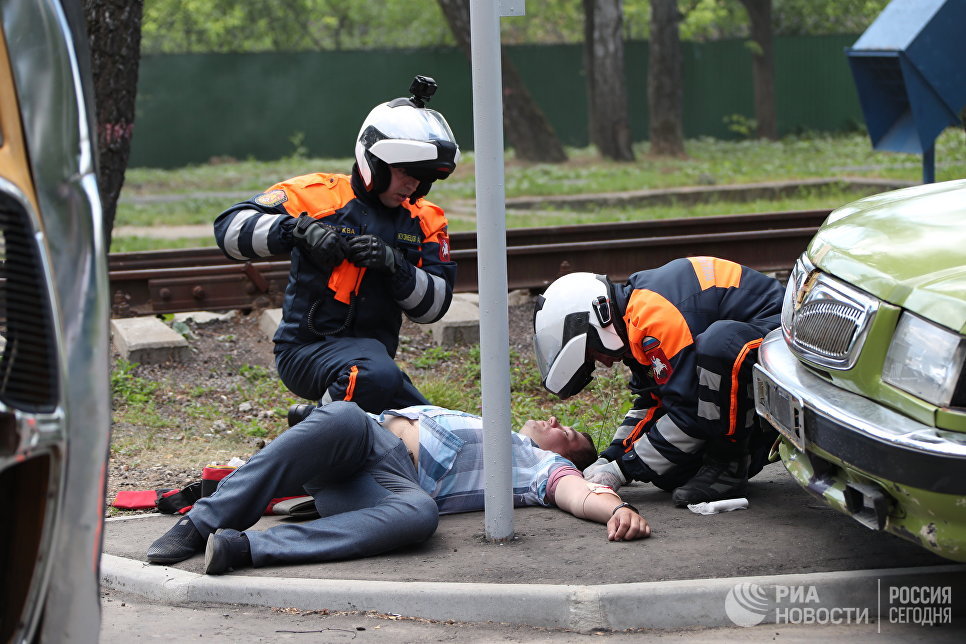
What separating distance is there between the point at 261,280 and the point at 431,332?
141cm

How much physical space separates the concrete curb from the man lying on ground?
0.65ft

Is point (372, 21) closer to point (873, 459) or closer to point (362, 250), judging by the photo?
point (362, 250)

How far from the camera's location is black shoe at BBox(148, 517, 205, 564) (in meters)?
4.15

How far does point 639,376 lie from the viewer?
4957 mm

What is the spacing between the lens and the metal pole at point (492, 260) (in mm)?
4059

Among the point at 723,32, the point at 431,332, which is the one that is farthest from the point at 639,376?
the point at 723,32

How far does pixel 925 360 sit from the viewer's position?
126 inches

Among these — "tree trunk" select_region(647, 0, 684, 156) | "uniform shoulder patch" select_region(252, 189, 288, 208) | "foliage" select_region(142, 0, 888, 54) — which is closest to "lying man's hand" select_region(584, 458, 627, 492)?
"uniform shoulder patch" select_region(252, 189, 288, 208)

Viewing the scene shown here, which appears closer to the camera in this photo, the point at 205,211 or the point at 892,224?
the point at 892,224

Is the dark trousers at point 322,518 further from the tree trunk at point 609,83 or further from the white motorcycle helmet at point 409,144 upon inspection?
the tree trunk at point 609,83

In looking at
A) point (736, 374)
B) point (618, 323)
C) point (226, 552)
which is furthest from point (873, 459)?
point (226, 552)

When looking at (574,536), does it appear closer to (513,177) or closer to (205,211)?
(205,211)

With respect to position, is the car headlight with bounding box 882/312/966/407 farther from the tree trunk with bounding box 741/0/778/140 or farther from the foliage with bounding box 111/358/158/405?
the tree trunk with bounding box 741/0/778/140

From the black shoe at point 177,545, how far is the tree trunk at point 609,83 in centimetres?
1965
